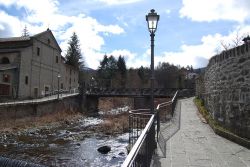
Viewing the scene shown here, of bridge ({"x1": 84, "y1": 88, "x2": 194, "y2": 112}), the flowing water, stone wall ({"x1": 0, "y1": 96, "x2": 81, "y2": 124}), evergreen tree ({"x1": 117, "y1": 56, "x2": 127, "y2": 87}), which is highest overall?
evergreen tree ({"x1": 117, "y1": 56, "x2": 127, "y2": 87})

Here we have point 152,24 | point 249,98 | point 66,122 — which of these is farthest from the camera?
point 66,122

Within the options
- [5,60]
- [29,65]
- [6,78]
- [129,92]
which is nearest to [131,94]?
[129,92]

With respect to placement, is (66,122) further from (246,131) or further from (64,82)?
(246,131)

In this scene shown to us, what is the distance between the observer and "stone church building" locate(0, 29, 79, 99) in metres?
41.4

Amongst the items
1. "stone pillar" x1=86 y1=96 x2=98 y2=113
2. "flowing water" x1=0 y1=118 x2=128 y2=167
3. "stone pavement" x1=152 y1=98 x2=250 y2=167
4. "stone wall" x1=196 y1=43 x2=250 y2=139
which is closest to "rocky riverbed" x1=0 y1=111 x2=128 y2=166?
"flowing water" x1=0 y1=118 x2=128 y2=167

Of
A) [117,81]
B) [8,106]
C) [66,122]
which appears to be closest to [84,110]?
[66,122]

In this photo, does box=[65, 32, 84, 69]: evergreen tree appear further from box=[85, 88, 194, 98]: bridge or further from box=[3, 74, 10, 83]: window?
box=[3, 74, 10, 83]: window

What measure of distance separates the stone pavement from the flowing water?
6226mm

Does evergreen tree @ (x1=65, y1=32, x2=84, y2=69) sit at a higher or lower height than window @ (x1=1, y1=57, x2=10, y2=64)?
higher

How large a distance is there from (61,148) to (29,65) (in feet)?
89.2

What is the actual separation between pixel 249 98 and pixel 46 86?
4406cm

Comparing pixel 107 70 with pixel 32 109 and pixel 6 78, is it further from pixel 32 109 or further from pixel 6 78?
pixel 32 109

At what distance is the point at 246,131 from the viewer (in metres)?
9.33

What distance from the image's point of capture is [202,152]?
856 cm
